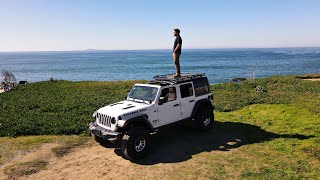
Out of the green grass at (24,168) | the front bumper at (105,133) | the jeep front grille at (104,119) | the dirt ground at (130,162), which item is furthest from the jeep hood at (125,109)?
the green grass at (24,168)

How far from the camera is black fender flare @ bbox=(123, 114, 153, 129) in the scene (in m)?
10.4

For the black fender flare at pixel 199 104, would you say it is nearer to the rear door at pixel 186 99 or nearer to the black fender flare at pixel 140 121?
the rear door at pixel 186 99

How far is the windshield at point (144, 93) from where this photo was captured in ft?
38.5

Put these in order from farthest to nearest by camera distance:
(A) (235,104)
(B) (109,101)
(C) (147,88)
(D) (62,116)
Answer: (B) (109,101) < (A) (235,104) < (D) (62,116) < (C) (147,88)

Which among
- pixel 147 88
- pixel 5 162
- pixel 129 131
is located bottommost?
pixel 5 162

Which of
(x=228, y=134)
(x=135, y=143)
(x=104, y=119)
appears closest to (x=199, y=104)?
(x=228, y=134)

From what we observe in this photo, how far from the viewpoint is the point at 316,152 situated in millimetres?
10977

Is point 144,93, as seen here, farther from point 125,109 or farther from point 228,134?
point 228,134

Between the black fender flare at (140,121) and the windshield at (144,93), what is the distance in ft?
3.39

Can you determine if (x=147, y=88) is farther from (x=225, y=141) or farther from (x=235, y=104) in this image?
(x=235, y=104)

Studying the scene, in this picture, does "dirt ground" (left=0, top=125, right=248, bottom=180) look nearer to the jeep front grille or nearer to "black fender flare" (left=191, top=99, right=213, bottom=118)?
"black fender flare" (left=191, top=99, right=213, bottom=118)

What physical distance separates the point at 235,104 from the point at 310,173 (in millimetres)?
10760

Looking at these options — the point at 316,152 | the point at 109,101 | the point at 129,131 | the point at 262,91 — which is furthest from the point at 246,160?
the point at 262,91

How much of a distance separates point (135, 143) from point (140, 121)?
859 millimetres
